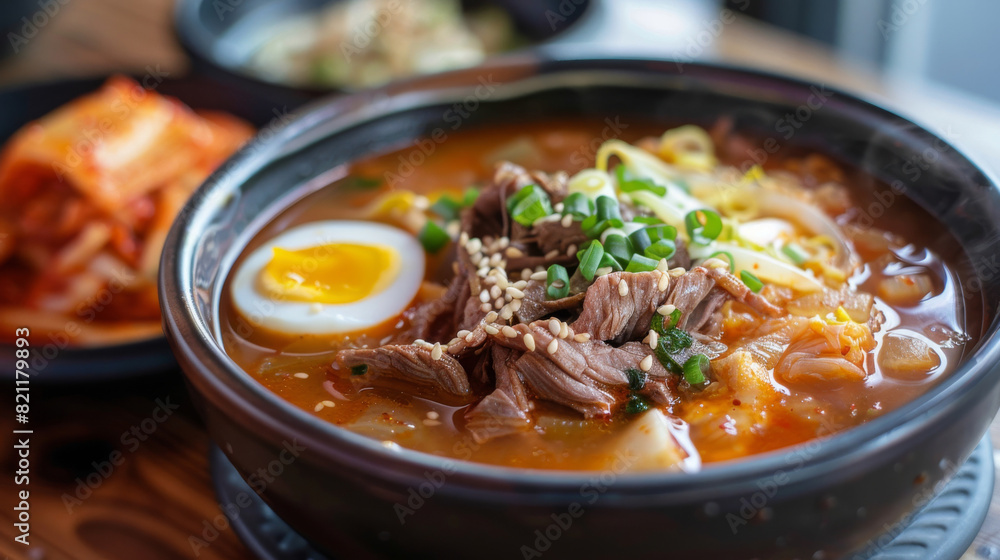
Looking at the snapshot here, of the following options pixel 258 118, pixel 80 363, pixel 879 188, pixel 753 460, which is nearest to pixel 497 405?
pixel 753 460

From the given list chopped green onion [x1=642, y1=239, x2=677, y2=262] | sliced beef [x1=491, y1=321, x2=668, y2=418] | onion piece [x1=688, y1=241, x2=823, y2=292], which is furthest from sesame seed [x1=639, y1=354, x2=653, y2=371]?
onion piece [x1=688, y1=241, x2=823, y2=292]

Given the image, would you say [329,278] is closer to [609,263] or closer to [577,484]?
[609,263]

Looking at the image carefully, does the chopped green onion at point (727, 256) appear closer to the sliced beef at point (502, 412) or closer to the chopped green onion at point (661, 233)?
the chopped green onion at point (661, 233)

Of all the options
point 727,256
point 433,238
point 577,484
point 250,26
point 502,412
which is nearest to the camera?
point 577,484

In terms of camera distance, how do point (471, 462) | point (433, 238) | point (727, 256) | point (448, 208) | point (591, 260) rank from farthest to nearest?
point (448, 208), point (433, 238), point (727, 256), point (591, 260), point (471, 462)

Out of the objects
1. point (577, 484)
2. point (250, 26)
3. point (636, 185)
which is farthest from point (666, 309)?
point (250, 26)
